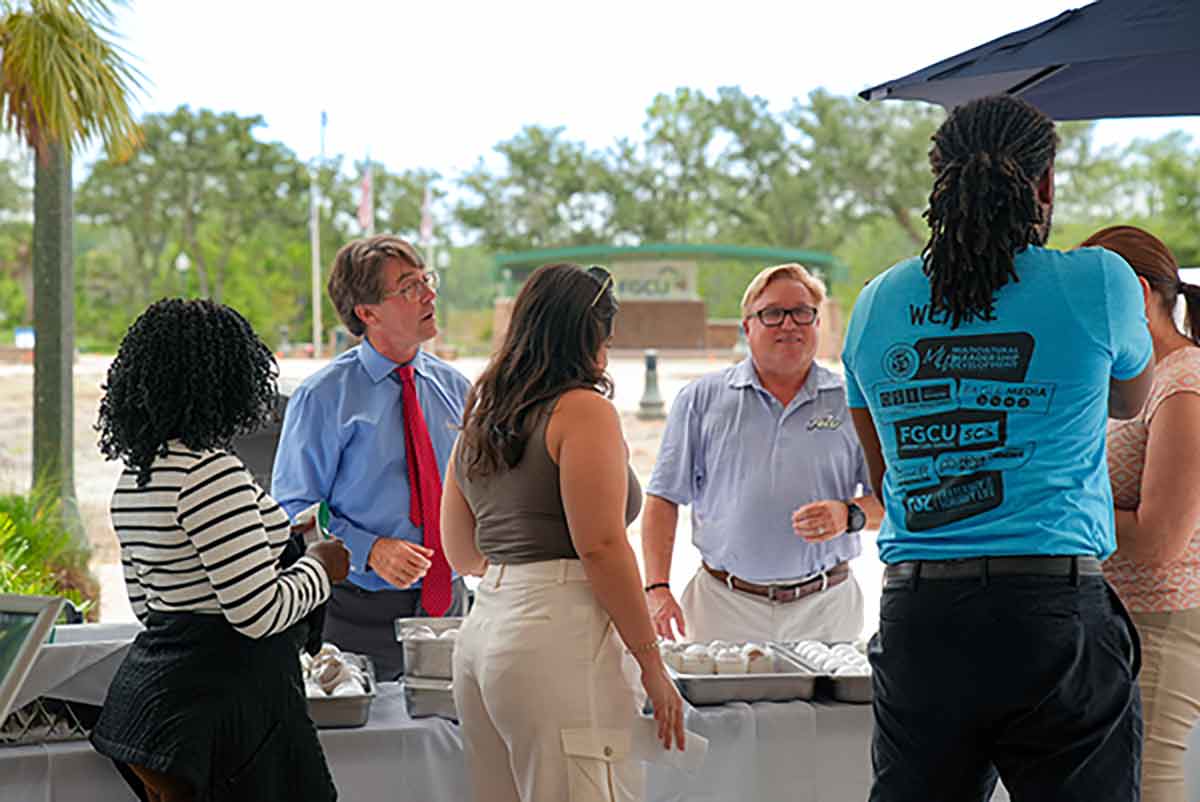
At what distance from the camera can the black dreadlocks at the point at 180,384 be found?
6.49 feet

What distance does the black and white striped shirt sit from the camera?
1.94 metres

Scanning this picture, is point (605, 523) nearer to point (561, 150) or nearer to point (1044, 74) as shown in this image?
point (1044, 74)

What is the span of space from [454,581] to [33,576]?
294 centimetres

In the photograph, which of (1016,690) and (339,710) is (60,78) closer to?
(339,710)

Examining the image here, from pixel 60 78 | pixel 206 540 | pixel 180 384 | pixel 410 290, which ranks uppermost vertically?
pixel 60 78

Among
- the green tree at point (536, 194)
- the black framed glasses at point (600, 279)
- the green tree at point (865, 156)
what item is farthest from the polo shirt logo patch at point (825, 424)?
the green tree at point (865, 156)

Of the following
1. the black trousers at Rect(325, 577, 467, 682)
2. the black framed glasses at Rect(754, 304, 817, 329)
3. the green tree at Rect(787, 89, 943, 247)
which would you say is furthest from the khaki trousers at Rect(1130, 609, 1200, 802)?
the green tree at Rect(787, 89, 943, 247)

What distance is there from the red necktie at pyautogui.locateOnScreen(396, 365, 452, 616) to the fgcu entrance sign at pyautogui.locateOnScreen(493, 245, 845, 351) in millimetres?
24718

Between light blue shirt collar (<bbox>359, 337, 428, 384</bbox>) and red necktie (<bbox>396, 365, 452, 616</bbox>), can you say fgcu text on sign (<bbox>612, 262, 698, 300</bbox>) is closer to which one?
light blue shirt collar (<bbox>359, 337, 428, 384</bbox>)

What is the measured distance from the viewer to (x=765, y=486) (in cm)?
320

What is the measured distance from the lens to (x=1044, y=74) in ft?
10.8

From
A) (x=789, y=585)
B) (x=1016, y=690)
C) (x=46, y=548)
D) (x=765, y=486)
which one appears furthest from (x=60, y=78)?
(x=1016, y=690)

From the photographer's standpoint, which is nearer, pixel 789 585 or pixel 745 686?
pixel 745 686

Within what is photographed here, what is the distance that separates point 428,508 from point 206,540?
3.38 feet
